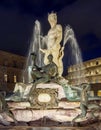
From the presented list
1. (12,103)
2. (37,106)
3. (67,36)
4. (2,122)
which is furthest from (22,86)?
(67,36)

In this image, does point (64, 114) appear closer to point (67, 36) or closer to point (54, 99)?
point (54, 99)

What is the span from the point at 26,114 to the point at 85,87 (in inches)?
123

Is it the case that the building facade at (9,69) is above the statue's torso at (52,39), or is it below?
above

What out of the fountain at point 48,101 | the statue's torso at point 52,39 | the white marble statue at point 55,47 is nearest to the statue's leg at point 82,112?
the fountain at point 48,101

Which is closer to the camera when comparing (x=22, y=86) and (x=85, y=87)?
(x=85, y=87)

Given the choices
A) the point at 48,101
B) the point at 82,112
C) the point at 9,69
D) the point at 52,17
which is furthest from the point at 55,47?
the point at 9,69

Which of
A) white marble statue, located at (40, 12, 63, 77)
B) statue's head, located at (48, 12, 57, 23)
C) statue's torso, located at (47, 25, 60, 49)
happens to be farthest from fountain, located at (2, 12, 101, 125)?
statue's head, located at (48, 12, 57, 23)

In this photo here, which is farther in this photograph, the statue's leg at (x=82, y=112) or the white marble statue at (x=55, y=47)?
the white marble statue at (x=55, y=47)

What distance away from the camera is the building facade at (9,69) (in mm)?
73625

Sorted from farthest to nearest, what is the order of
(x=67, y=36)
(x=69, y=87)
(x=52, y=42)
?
(x=67, y=36) → (x=52, y=42) → (x=69, y=87)

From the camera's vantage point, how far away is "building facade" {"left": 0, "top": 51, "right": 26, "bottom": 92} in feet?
242

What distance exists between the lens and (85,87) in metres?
14.9

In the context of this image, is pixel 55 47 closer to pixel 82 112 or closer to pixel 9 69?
pixel 82 112

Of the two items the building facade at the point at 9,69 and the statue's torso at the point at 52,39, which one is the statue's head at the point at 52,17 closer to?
the statue's torso at the point at 52,39
